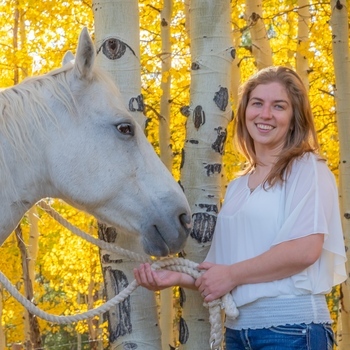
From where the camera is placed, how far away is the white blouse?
106 inches

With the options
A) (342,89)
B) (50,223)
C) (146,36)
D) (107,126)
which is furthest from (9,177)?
(50,223)

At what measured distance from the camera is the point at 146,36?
11797mm

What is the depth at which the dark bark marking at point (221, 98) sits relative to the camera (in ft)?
11.0

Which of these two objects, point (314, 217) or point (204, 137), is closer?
point (314, 217)

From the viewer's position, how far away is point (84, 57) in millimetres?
2762

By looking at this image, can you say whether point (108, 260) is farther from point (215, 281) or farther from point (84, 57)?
point (84, 57)

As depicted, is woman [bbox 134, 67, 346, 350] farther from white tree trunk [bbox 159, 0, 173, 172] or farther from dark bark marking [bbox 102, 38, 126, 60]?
white tree trunk [bbox 159, 0, 173, 172]

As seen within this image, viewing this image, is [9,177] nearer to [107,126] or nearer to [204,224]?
[107,126]

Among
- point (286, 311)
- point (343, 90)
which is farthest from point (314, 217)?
point (343, 90)

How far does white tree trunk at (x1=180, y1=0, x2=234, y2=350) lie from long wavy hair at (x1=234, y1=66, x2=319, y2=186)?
236 millimetres

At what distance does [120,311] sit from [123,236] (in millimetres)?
363

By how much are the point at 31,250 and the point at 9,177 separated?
9489 millimetres

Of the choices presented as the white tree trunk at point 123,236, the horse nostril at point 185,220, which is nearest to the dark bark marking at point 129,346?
the white tree trunk at point 123,236

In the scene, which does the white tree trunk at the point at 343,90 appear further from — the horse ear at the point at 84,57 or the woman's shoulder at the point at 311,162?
the horse ear at the point at 84,57
